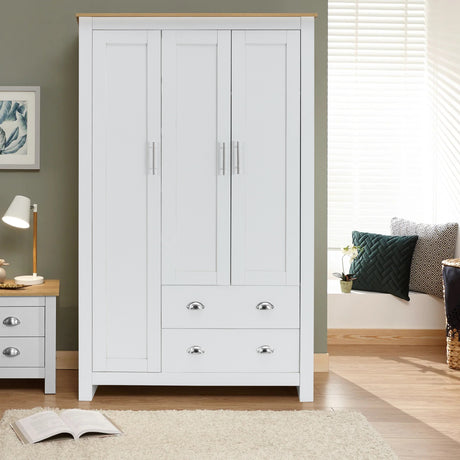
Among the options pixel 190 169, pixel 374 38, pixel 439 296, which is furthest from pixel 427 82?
pixel 190 169

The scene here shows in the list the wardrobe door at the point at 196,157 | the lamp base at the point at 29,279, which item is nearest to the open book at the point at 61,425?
the wardrobe door at the point at 196,157

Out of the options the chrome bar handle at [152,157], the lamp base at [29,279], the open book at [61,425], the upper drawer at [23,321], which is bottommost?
the open book at [61,425]

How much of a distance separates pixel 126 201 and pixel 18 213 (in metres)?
0.71

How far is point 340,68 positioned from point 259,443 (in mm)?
3197

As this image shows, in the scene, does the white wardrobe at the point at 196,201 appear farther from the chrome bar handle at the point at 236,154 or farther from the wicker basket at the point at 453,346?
the wicker basket at the point at 453,346

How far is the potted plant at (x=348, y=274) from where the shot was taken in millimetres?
4445

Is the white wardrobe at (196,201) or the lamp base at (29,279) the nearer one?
the white wardrobe at (196,201)

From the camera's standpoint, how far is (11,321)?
3.20 m

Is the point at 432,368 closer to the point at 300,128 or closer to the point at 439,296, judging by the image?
the point at 439,296

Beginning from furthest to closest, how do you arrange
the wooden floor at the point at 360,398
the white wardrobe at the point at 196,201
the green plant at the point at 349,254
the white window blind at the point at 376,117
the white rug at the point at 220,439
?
1. the white window blind at the point at 376,117
2. the green plant at the point at 349,254
3. the white wardrobe at the point at 196,201
4. the wooden floor at the point at 360,398
5. the white rug at the point at 220,439

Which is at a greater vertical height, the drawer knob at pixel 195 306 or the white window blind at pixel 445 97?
the white window blind at pixel 445 97

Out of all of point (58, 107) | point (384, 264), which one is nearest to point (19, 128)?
point (58, 107)

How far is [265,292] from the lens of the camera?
10.3 feet

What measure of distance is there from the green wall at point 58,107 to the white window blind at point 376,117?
1138 millimetres
